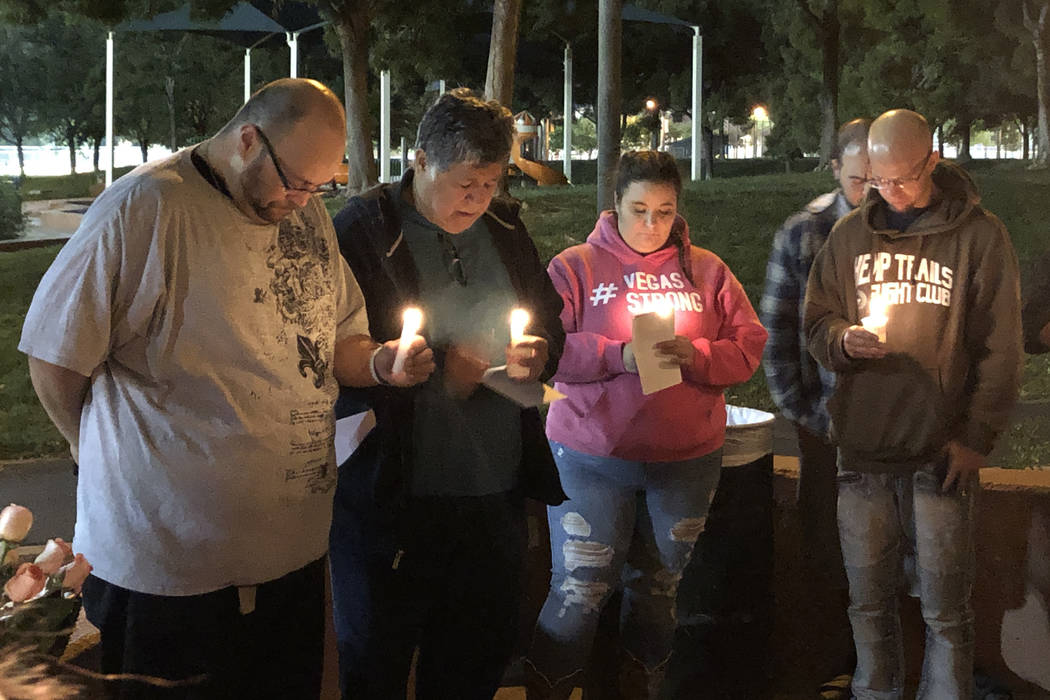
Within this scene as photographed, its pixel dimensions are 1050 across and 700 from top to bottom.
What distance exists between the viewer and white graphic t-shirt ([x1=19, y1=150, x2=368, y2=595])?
236 cm

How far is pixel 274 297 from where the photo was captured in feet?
8.46

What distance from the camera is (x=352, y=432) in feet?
9.82

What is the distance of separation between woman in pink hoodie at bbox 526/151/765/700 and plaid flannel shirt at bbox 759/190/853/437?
0.55 metres

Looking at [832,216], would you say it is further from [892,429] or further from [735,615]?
[735,615]

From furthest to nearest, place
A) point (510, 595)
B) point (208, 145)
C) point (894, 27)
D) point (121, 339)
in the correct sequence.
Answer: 1. point (894, 27)
2. point (510, 595)
3. point (208, 145)
4. point (121, 339)

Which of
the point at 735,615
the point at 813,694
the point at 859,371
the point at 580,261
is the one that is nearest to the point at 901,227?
the point at 859,371

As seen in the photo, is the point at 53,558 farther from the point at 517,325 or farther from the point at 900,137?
the point at 900,137

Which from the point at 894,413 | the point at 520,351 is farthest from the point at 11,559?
the point at 894,413

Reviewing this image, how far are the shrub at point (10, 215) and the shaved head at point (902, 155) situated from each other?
18.5 metres

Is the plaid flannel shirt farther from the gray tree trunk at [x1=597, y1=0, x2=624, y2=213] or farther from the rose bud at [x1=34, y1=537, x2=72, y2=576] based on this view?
the rose bud at [x1=34, y1=537, x2=72, y2=576]

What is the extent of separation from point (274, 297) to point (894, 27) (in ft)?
115

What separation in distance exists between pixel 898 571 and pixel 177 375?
8.42 feet

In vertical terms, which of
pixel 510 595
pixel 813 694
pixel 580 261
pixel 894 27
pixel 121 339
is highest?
pixel 894 27

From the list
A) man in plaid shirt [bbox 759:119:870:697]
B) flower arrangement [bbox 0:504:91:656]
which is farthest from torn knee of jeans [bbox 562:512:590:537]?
flower arrangement [bbox 0:504:91:656]
